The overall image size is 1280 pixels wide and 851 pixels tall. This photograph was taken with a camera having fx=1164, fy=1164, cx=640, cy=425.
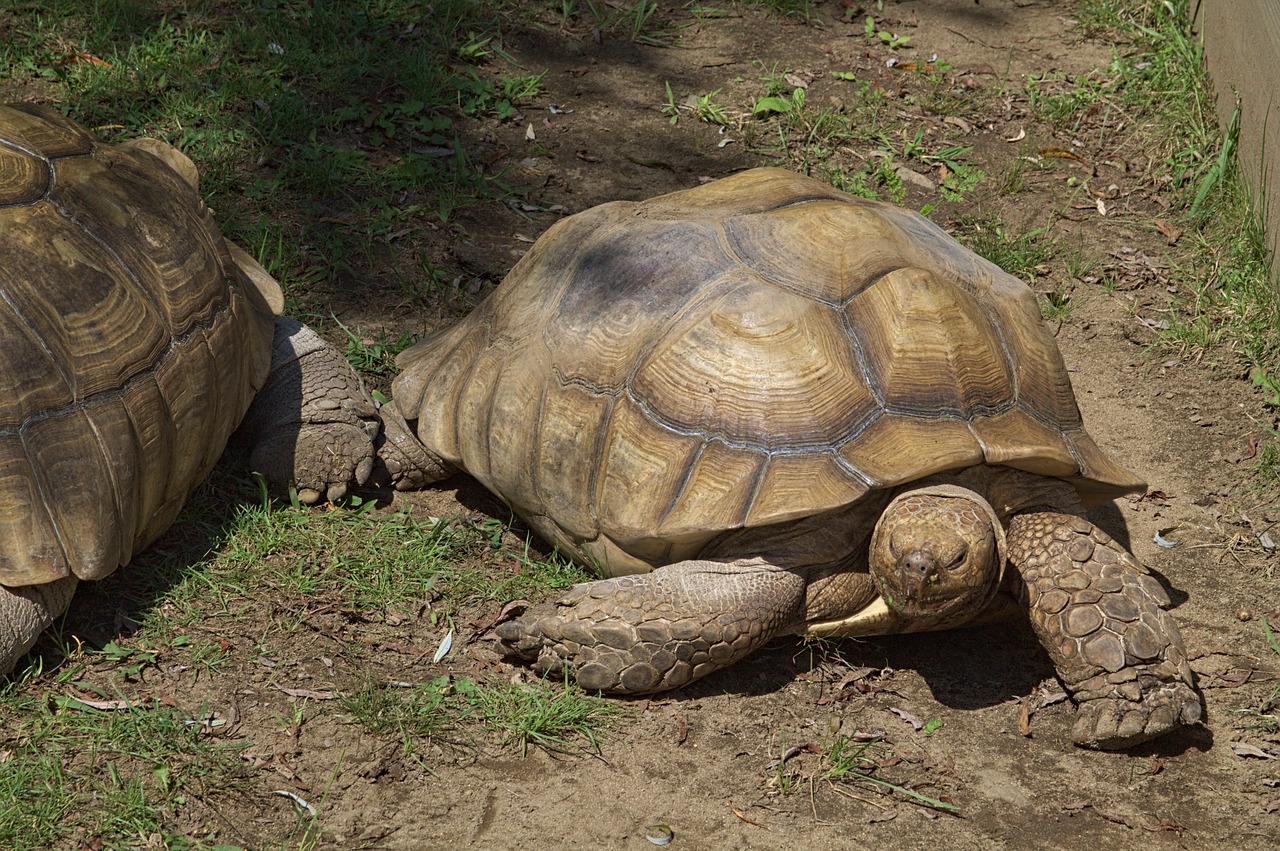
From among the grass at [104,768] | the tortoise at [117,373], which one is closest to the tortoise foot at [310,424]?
the tortoise at [117,373]

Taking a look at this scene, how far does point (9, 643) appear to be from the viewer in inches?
122

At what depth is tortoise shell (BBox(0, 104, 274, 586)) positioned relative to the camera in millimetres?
3115

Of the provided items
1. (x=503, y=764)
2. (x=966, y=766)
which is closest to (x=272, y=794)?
(x=503, y=764)

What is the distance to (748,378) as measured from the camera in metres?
3.25

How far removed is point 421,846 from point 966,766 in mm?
1491

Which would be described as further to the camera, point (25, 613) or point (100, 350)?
point (100, 350)

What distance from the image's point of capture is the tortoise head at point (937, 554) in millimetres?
3033

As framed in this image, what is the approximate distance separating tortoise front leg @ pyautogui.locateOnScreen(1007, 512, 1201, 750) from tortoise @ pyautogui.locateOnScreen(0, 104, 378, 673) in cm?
224

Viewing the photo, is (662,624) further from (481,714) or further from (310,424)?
(310,424)

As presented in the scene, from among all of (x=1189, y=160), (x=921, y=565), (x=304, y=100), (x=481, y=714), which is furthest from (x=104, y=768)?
(x=1189, y=160)

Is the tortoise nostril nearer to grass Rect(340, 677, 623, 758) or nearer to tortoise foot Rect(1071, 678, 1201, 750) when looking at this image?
tortoise foot Rect(1071, 678, 1201, 750)

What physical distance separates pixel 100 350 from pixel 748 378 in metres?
1.84

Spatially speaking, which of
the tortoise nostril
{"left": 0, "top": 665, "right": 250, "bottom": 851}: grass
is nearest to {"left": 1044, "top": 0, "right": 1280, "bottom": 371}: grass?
the tortoise nostril

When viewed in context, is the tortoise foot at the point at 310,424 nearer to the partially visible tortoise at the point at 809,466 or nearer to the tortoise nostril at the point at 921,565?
the partially visible tortoise at the point at 809,466
